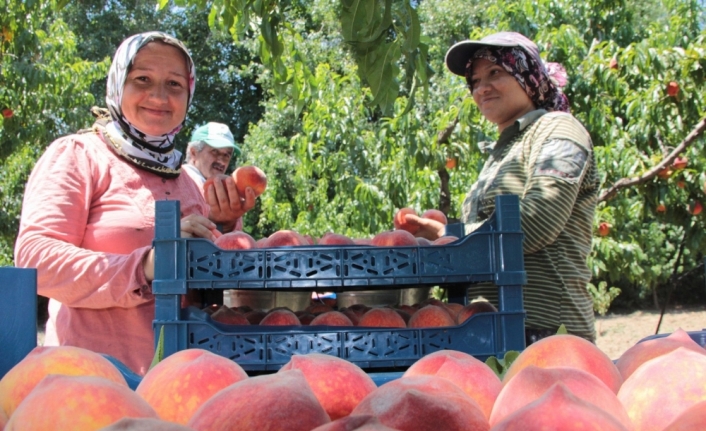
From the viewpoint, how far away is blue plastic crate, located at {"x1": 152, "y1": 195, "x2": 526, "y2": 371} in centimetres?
152

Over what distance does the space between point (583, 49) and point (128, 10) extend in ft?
56.9

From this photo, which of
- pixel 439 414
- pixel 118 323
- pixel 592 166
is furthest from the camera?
pixel 592 166

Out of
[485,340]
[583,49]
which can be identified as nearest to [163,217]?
[485,340]

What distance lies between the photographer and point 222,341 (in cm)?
154

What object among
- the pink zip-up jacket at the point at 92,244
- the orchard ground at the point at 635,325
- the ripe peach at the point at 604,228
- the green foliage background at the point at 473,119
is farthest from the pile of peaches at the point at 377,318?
the orchard ground at the point at 635,325

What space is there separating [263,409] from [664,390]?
41 centimetres

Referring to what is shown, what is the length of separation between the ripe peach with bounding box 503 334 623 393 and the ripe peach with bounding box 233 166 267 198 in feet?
4.75

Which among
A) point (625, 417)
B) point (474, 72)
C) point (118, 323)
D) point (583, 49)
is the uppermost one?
point (583, 49)

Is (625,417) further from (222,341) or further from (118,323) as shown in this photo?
(118,323)

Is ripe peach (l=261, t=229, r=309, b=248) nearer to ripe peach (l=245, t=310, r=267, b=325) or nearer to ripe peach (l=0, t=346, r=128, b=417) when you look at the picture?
ripe peach (l=245, t=310, r=267, b=325)

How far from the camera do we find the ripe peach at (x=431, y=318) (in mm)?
1709

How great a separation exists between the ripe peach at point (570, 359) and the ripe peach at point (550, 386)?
135 millimetres

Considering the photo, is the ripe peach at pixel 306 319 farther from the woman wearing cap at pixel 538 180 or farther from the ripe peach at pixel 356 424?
the ripe peach at pixel 356 424

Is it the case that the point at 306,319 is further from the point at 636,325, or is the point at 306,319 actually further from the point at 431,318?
the point at 636,325
